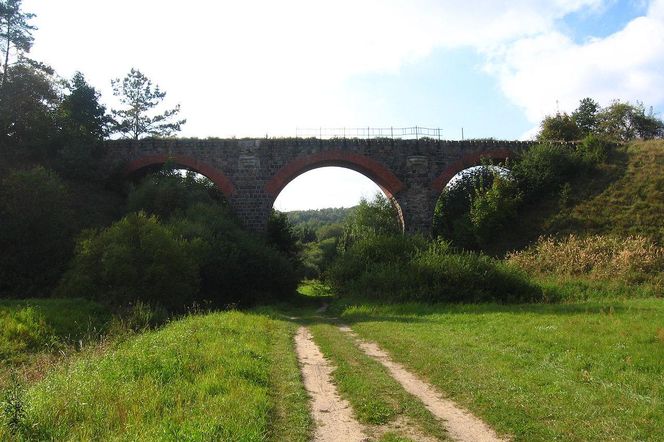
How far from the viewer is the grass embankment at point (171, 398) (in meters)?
4.43

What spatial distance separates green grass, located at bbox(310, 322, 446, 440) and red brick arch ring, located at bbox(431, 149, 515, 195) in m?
17.7

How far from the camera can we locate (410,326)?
1182 cm

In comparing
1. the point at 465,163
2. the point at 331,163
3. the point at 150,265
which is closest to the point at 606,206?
the point at 465,163

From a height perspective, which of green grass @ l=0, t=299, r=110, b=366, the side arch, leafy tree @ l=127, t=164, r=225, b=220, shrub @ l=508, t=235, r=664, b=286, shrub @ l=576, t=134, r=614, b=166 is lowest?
green grass @ l=0, t=299, r=110, b=366

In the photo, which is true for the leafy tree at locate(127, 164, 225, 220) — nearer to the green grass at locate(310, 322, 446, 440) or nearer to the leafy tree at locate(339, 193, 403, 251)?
the leafy tree at locate(339, 193, 403, 251)

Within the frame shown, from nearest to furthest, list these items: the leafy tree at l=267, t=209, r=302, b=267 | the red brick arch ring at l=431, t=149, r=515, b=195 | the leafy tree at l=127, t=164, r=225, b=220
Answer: the leafy tree at l=127, t=164, r=225, b=220
the red brick arch ring at l=431, t=149, r=515, b=195
the leafy tree at l=267, t=209, r=302, b=267

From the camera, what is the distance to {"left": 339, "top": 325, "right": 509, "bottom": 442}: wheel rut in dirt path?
4.74 metres

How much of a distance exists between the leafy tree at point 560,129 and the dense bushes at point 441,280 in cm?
1775

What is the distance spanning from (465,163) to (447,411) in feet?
72.7

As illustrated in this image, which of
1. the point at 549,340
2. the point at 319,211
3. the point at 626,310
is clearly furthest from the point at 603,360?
the point at 319,211

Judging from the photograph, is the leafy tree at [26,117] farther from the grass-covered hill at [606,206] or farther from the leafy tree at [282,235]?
the grass-covered hill at [606,206]

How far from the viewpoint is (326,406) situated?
5.72 meters

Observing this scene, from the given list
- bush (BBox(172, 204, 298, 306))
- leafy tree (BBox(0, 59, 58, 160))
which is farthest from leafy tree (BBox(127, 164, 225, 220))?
leafy tree (BBox(0, 59, 58, 160))

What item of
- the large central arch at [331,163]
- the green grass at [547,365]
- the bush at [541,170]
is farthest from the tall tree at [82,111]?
the bush at [541,170]
